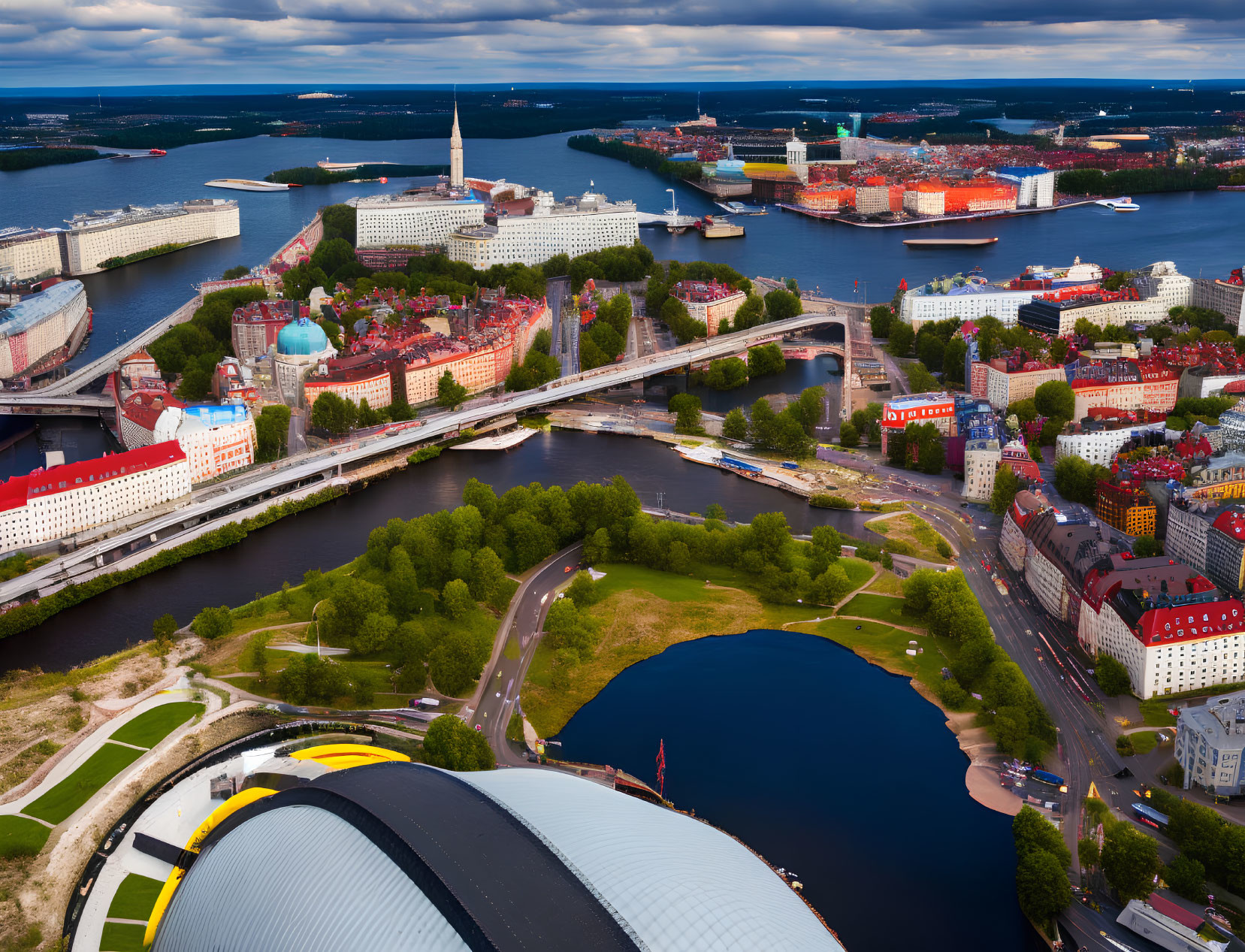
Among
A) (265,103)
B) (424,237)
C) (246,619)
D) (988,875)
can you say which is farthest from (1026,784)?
(265,103)

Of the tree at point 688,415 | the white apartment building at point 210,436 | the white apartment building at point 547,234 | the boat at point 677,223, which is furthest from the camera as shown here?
the boat at point 677,223

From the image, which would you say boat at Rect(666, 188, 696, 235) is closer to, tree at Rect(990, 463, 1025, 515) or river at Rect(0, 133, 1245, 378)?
river at Rect(0, 133, 1245, 378)

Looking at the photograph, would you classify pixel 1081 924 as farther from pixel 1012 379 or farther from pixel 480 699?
pixel 1012 379

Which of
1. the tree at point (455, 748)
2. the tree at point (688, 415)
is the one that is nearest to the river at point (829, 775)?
the tree at point (455, 748)

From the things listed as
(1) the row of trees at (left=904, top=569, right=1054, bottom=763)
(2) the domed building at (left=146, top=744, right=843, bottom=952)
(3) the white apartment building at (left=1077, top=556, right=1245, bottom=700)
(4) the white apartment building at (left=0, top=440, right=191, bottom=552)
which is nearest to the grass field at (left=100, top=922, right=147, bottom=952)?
(2) the domed building at (left=146, top=744, right=843, bottom=952)

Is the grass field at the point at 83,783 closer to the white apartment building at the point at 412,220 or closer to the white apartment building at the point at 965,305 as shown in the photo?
the white apartment building at the point at 965,305

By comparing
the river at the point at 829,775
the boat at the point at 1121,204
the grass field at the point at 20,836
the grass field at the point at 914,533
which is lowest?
the river at the point at 829,775
